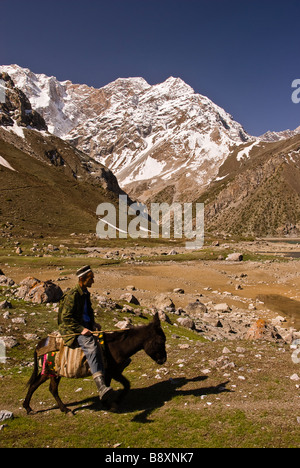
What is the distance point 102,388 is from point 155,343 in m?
1.78

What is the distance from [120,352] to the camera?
8242mm

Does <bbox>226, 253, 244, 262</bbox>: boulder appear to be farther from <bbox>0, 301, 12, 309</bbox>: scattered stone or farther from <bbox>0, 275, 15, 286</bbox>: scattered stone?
<bbox>0, 301, 12, 309</bbox>: scattered stone

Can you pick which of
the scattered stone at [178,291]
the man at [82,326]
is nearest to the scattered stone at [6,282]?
the scattered stone at [178,291]

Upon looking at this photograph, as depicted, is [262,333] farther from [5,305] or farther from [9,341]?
[5,305]

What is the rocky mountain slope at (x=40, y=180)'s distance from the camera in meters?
81.3

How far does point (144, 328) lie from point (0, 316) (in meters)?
10.4

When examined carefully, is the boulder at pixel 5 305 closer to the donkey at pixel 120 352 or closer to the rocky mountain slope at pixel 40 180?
the donkey at pixel 120 352

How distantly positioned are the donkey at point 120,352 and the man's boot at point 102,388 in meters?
0.51

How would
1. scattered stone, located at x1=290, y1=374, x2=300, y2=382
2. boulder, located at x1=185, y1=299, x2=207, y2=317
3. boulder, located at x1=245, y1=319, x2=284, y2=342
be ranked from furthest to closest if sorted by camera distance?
boulder, located at x1=185, y1=299, x2=207, y2=317, boulder, located at x1=245, y1=319, x2=284, y2=342, scattered stone, located at x1=290, y1=374, x2=300, y2=382

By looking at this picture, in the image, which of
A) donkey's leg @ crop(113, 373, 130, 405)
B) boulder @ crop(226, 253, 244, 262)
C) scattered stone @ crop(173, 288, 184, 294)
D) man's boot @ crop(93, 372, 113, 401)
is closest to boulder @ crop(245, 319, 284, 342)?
donkey's leg @ crop(113, 373, 130, 405)

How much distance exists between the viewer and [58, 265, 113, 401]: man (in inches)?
303

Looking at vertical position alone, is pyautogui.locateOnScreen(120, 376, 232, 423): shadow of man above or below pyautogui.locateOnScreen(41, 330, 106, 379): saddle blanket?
below

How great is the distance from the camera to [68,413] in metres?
8.05

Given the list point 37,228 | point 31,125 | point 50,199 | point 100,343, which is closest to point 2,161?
point 50,199
